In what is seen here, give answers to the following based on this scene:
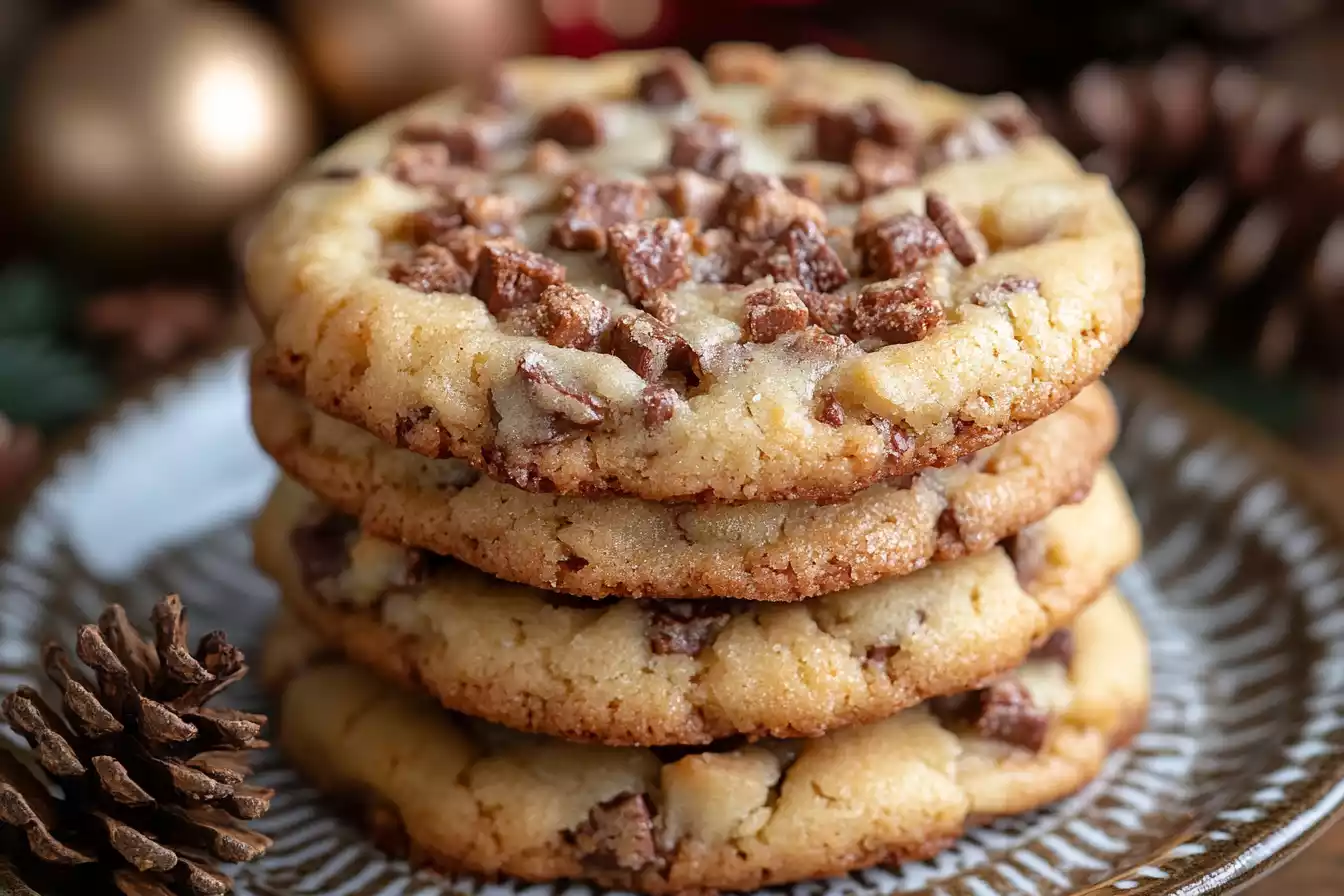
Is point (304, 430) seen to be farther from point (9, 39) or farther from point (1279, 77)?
point (1279, 77)

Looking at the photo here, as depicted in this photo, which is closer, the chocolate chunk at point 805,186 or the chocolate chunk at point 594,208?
the chocolate chunk at point 594,208

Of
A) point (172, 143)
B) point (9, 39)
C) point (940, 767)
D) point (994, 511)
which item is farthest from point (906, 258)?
point (9, 39)

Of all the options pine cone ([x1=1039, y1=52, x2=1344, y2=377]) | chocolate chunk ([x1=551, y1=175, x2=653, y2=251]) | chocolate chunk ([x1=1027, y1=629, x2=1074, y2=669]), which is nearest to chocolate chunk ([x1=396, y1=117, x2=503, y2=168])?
chocolate chunk ([x1=551, y1=175, x2=653, y2=251])

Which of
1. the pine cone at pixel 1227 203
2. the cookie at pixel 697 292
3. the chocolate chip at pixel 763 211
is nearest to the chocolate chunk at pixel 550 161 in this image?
the cookie at pixel 697 292

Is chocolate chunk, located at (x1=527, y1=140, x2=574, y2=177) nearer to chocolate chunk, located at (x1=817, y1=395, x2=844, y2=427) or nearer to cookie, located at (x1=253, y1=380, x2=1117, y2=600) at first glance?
cookie, located at (x1=253, y1=380, x2=1117, y2=600)

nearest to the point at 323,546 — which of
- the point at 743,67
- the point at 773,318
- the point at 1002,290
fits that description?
the point at 773,318

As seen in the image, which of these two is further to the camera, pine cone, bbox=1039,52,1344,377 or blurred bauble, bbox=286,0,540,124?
blurred bauble, bbox=286,0,540,124

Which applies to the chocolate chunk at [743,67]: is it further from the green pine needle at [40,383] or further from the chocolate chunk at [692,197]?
the green pine needle at [40,383]
